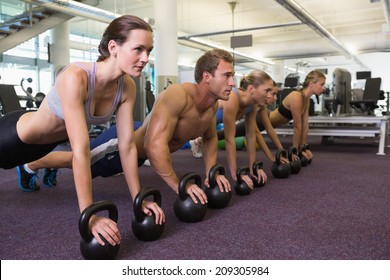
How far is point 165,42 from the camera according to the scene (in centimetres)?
566

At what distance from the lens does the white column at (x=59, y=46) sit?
7484 millimetres

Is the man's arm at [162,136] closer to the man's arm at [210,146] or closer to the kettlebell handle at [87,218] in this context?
the man's arm at [210,146]

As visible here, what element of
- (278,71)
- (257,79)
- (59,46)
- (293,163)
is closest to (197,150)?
(293,163)

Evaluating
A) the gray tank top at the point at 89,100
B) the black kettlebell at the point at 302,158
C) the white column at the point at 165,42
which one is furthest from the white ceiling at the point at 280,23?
the gray tank top at the point at 89,100

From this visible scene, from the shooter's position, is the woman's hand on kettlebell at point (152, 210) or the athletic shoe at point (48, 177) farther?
the athletic shoe at point (48, 177)

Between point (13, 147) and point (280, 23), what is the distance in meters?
8.43

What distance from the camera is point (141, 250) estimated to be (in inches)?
47.1

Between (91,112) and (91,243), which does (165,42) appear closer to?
(91,112)

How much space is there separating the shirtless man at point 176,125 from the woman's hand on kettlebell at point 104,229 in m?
0.49

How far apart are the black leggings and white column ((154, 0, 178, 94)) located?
4.09m

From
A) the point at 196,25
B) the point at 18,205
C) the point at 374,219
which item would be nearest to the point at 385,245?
the point at 374,219

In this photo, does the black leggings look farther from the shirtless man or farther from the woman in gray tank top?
the shirtless man
